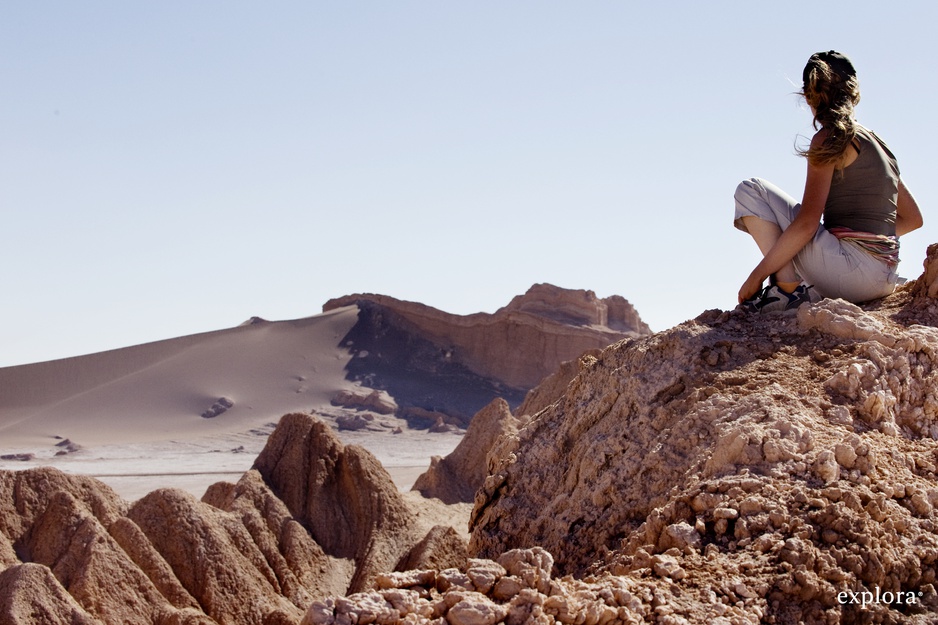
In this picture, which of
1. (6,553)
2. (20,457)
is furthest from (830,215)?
(20,457)

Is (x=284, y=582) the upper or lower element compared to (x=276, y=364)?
lower

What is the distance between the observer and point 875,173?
4074 mm

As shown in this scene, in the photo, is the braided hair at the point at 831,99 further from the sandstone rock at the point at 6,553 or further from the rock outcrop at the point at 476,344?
the rock outcrop at the point at 476,344

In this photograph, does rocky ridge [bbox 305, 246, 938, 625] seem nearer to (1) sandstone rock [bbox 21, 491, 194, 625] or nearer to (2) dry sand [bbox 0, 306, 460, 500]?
(1) sandstone rock [bbox 21, 491, 194, 625]

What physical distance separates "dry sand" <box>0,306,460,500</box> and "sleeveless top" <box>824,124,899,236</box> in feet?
55.3

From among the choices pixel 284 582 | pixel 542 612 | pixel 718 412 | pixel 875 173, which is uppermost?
pixel 875 173

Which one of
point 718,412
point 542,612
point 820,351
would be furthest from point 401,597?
point 820,351

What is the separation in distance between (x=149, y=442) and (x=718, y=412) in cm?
2443

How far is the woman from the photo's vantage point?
3.91m

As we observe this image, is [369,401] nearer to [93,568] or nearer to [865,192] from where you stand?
[93,568]

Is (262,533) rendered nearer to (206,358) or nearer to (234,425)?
(234,425)

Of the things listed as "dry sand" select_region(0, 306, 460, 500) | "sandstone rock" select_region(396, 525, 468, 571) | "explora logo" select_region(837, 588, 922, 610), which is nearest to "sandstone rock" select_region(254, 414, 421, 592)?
"sandstone rock" select_region(396, 525, 468, 571)

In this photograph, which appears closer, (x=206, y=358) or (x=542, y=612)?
(x=542, y=612)

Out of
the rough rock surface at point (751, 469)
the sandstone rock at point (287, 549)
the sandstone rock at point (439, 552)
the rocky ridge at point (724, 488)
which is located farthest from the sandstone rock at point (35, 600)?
the rough rock surface at point (751, 469)
